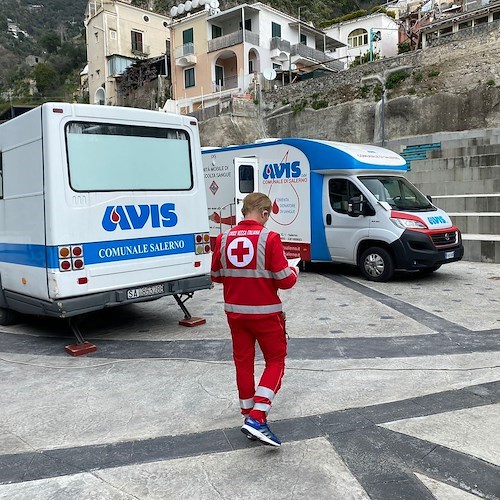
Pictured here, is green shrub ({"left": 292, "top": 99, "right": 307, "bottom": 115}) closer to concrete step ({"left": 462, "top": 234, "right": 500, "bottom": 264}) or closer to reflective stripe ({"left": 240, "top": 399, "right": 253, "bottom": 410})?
concrete step ({"left": 462, "top": 234, "right": 500, "bottom": 264})

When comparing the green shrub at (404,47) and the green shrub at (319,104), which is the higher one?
the green shrub at (404,47)

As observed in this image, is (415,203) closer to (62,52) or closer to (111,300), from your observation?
(111,300)

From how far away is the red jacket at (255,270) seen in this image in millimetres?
3369

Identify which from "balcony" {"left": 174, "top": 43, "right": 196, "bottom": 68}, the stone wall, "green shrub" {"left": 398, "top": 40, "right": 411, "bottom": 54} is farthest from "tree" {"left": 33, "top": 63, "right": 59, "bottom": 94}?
the stone wall

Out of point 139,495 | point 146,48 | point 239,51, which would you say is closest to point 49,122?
point 139,495

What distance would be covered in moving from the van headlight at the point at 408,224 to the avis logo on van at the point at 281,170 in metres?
2.48

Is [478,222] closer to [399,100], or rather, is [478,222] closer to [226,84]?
[399,100]

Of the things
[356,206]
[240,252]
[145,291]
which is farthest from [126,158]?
[356,206]

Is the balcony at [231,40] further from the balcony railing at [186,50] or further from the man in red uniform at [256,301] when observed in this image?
the man in red uniform at [256,301]

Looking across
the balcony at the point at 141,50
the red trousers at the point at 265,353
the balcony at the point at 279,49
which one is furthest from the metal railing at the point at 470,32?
the balcony at the point at 141,50

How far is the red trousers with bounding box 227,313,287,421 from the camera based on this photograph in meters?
3.40

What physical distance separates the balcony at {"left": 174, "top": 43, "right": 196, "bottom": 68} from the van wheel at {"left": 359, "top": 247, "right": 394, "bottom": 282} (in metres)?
34.8

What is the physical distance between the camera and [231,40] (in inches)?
1512

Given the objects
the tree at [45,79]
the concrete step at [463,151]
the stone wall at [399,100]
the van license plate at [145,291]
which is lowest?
the van license plate at [145,291]
